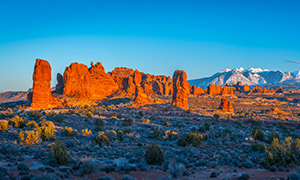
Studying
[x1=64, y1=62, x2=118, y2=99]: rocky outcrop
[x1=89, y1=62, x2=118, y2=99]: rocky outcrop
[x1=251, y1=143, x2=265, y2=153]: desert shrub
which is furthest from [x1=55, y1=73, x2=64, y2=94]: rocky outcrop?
[x1=251, y1=143, x2=265, y2=153]: desert shrub

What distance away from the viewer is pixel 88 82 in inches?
2763

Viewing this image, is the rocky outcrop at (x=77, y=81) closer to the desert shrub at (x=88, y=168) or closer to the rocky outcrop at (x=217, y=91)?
the desert shrub at (x=88, y=168)

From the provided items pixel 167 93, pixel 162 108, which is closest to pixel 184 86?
pixel 162 108

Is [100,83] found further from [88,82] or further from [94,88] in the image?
[88,82]

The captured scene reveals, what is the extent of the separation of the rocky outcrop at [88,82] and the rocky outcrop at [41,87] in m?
24.6

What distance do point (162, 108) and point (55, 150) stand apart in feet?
114

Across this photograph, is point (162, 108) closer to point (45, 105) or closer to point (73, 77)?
point (45, 105)

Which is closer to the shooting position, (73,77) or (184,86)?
(184,86)

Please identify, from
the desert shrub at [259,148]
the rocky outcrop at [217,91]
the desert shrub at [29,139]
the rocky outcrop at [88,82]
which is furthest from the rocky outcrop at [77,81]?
the rocky outcrop at [217,91]

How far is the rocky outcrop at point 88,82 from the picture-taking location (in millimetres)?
65500

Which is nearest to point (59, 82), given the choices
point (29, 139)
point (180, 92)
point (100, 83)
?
point (100, 83)

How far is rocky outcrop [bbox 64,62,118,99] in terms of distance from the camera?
65.5 m

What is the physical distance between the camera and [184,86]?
47.5m

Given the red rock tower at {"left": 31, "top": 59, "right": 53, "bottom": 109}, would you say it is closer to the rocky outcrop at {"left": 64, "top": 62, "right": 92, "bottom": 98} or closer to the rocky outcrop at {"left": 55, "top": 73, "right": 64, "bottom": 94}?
the rocky outcrop at {"left": 64, "top": 62, "right": 92, "bottom": 98}
